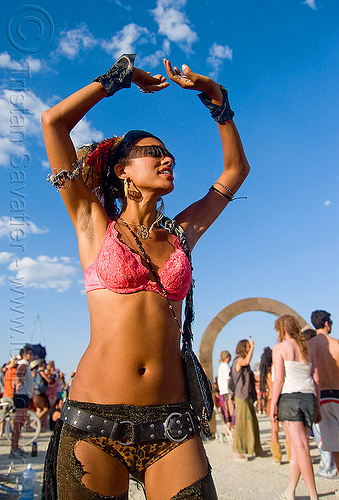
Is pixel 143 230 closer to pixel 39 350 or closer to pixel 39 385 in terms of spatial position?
pixel 39 385

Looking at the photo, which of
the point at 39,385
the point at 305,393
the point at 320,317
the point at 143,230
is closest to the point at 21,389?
the point at 39,385

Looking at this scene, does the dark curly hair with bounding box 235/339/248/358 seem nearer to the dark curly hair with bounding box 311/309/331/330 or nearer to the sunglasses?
the dark curly hair with bounding box 311/309/331/330

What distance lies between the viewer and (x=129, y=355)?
5.84 ft

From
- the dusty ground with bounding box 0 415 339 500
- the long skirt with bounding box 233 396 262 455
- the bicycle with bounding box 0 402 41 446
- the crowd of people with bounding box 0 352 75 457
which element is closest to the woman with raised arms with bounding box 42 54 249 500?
the dusty ground with bounding box 0 415 339 500

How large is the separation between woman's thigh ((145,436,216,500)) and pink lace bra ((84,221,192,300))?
67 cm

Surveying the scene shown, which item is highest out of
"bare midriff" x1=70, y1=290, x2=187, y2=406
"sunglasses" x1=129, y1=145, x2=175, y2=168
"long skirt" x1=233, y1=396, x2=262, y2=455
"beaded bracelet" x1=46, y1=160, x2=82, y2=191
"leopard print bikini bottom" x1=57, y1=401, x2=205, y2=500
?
"sunglasses" x1=129, y1=145, x2=175, y2=168

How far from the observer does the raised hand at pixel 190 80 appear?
7.43 ft

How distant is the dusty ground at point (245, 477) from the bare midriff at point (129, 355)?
3720 millimetres

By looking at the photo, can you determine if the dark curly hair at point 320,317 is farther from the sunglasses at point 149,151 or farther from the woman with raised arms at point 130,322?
the sunglasses at point 149,151

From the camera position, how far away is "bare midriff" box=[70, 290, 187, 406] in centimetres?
177

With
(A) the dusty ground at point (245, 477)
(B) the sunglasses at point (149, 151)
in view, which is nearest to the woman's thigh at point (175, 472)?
(B) the sunglasses at point (149, 151)

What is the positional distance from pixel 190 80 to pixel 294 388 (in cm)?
389

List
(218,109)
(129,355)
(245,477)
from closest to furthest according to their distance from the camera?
(129,355) → (218,109) → (245,477)

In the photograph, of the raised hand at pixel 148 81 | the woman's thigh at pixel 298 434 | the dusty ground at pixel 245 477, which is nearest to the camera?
the raised hand at pixel 148 81
